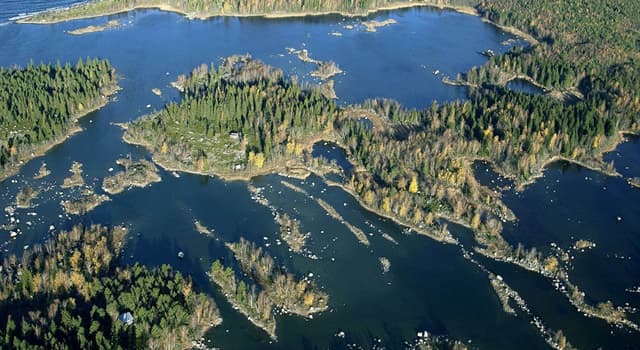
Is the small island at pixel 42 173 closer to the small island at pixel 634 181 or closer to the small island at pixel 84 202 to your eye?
the small island at pixel 84 202

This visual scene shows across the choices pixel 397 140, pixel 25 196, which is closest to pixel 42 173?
pixel 25 196

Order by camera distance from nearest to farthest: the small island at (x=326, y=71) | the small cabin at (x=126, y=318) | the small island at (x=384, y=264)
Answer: the small cabin at (x=126, y=318) < the small island at (x=384, y=264) < the small island at (x=326, y=71)

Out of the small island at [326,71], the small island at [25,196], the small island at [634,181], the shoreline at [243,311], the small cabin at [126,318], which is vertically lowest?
the shoreline at [243,311]

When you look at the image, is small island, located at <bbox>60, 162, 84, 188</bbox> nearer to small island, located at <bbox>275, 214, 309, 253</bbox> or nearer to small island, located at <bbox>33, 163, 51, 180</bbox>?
small island, located at <bbox>33, 163, 51, 180</bbox>

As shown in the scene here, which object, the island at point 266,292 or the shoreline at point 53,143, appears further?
the shoreline at point 53,143

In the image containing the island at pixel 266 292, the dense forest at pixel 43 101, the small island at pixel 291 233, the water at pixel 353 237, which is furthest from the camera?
the dense forest at pixel 43 101

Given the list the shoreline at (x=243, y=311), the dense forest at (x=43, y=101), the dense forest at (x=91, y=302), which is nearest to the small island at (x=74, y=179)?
the dense forest at (x=43, y=101)

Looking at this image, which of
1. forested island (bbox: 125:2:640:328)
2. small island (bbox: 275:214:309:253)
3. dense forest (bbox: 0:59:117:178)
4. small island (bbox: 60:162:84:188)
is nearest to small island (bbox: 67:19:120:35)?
dense forest (bbox: 0:59:117:178)

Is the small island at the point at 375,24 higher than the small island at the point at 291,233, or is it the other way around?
the small island at the point at 375,24
